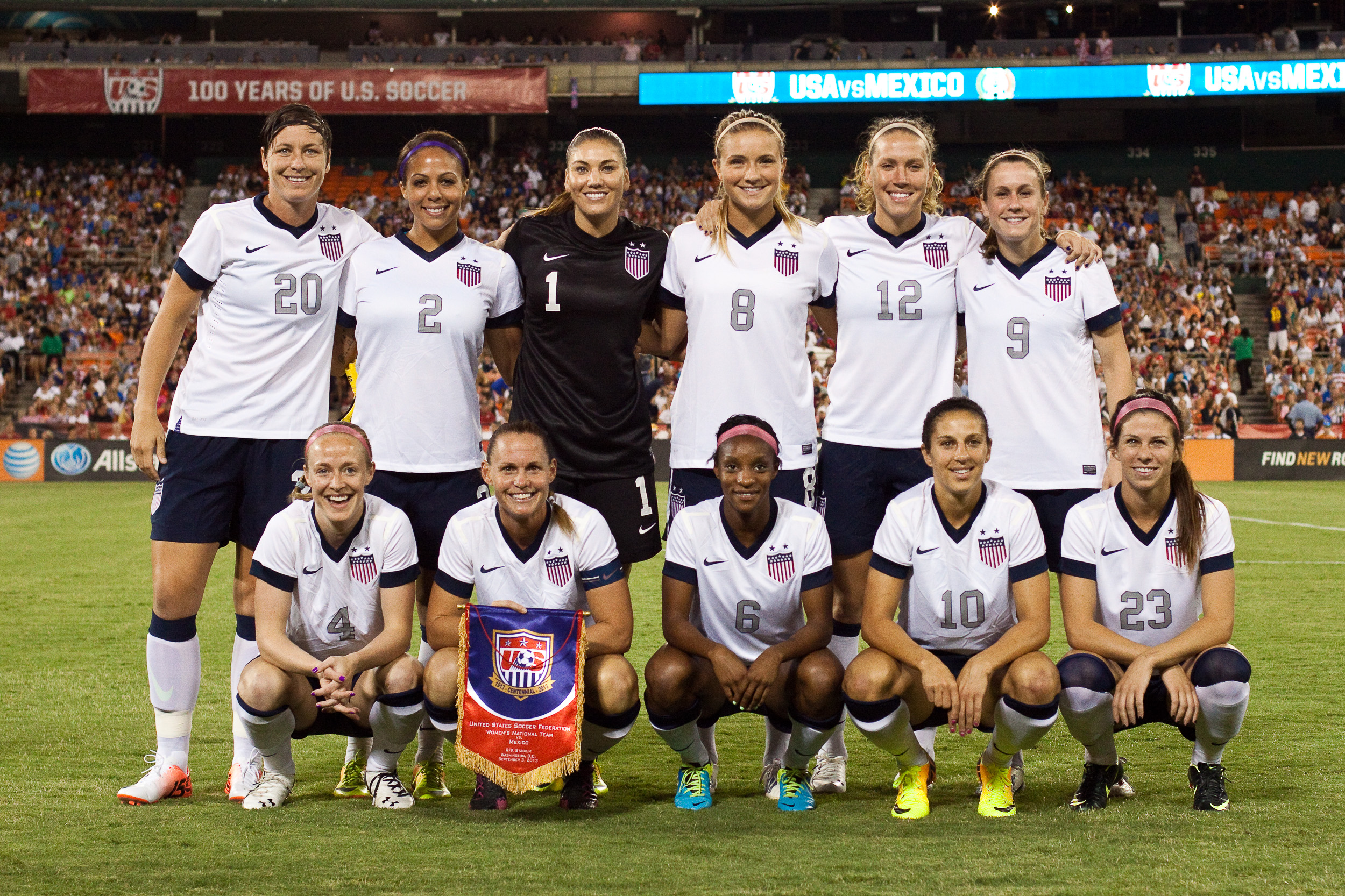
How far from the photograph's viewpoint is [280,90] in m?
28.0

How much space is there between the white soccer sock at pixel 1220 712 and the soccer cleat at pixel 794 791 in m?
1.29

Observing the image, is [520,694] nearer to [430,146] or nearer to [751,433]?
[751,433]

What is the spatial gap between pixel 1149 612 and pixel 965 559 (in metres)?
0.65

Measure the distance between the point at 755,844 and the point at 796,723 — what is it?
1.76 ft

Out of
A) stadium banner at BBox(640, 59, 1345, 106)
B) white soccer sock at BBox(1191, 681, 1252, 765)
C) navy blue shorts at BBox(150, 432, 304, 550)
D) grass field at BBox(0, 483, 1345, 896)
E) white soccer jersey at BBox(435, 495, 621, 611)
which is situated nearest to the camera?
grass field at BBox(0, 483, 1345, 896)

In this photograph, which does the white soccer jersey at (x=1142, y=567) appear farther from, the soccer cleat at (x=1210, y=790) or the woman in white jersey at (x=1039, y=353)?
the soccer cleat at (x=1210, y=790)

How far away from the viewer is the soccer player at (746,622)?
4.24 m

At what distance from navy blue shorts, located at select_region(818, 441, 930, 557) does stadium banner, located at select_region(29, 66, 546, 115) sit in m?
24.7

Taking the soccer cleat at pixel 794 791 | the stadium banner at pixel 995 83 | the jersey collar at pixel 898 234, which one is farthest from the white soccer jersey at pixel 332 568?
the stadium banner at pixel 995 83

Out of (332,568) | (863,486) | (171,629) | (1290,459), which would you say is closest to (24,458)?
(171,629)

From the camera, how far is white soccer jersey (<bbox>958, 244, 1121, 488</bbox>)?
14.9 ft

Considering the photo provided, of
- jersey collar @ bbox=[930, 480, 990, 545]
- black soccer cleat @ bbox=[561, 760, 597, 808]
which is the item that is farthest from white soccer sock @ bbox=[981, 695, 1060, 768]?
black soccer cleat @ bbox=[561, 760, 597, 808]

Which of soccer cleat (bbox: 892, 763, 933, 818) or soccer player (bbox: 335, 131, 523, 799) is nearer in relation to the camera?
soccer cleat (bbox: 892, 763, 933, 818)

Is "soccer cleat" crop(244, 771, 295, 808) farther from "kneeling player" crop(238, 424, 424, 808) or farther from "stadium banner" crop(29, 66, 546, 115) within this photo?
"stadium banner" crop(29, 66, 546, 115)
